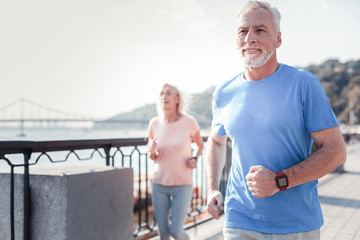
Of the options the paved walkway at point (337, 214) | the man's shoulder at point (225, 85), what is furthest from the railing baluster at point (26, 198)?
the paved walkway at point (337, 214)

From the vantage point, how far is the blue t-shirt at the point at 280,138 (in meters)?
1.43

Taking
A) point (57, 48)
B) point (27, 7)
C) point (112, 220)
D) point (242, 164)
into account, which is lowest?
point (112, 220)

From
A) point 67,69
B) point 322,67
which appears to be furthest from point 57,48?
point 322,67

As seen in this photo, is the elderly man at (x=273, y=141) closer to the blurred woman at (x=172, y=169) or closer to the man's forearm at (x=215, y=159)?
the man's forearm at (x=215, y=159)

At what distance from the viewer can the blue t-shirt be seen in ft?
4.71

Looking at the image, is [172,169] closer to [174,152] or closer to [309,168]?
[174,152]

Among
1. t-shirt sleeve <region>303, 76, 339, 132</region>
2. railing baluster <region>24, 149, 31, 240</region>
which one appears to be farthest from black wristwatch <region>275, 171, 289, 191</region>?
railing baluster <region>24, 149, 31, 240</region>

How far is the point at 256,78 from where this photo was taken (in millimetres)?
1603

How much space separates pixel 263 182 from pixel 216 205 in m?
0.35

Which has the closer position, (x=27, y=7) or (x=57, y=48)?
(x=27, y=7)

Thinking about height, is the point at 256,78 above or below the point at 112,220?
above

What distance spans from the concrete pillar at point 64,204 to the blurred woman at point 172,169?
98 cm

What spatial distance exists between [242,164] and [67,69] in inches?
3417

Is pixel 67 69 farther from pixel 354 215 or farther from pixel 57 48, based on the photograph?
pixel 354 215
